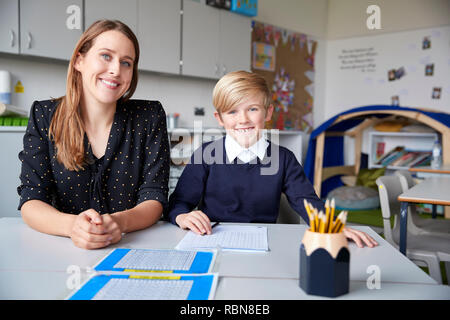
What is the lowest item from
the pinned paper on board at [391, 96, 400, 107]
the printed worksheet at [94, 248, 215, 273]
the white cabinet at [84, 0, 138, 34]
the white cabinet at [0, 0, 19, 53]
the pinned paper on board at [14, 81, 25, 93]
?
the printed worksheet at [94, 248, 215, 273]

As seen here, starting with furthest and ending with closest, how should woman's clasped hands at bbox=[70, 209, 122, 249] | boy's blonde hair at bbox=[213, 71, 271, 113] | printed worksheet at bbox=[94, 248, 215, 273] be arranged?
boy's blonde hair at bbox=[213, 71, 271, 113] < woman's clasped hands at bbox=[70, 209, 122, 249] < printed worksheet at bbox=[94, 248, 215, 273]

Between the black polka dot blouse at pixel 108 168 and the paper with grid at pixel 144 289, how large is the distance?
1.76ft

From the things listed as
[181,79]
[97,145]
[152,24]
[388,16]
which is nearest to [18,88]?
[152,24]

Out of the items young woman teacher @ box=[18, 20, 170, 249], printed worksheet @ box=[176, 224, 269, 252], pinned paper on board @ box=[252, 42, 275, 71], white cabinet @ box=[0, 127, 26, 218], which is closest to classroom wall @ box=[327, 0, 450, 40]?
pinned paper on board @ box=[252, 42, 275, 71]

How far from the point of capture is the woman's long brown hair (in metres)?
1.21

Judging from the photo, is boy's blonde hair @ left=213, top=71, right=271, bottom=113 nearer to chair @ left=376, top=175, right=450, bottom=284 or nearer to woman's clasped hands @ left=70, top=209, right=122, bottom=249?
woman's clasped hands @ left=70, top=209, right=122, bottom=249

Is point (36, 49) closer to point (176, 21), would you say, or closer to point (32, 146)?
point (176, 21)

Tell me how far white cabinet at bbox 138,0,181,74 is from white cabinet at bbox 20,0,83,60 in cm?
56

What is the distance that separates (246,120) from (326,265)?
0.84 metres

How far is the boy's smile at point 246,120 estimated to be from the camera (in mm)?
1438

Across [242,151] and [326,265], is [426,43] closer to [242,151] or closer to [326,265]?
[242,151]

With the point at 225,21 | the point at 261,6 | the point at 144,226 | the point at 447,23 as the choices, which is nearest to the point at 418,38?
the point at 447,23

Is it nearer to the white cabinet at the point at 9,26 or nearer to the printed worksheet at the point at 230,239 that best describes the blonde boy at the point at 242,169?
the printed worksheet at the point at 230,239
